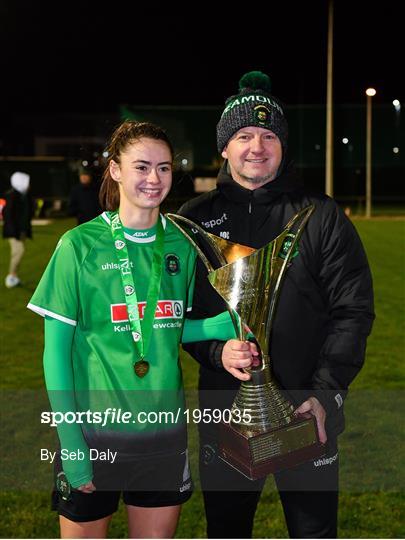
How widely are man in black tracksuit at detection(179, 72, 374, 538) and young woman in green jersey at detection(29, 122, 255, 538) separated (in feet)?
0.56

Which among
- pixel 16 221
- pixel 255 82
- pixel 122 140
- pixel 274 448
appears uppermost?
pixel 255 82

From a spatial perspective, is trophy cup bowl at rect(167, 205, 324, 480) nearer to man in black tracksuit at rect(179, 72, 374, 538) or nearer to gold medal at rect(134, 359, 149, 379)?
man in black tracksuit at rect(179, 72, 374, 538)

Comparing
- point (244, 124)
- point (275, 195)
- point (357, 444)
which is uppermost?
point (244, 124)

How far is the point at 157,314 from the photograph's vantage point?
2051mm

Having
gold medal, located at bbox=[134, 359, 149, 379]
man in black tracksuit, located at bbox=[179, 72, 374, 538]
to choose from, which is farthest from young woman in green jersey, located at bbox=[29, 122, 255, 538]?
man in black tracksuit, located at bbox=[179, 72, 374, 538]

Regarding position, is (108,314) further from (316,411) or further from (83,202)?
(83,202)

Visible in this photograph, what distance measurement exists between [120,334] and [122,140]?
54 centimetres

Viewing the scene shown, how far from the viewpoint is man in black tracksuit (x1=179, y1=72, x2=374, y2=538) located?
7.04ft

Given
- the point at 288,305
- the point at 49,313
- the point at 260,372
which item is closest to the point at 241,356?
the point at 260,372

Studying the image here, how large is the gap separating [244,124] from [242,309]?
1.88 feet

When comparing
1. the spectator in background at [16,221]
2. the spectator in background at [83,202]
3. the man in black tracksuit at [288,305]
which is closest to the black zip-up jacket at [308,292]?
the man in black tracksuit at [288,305]

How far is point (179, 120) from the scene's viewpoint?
30.6 m

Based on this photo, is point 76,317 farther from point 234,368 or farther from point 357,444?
point 357,444

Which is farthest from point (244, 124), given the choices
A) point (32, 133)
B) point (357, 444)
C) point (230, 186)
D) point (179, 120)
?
point (32, 133)
